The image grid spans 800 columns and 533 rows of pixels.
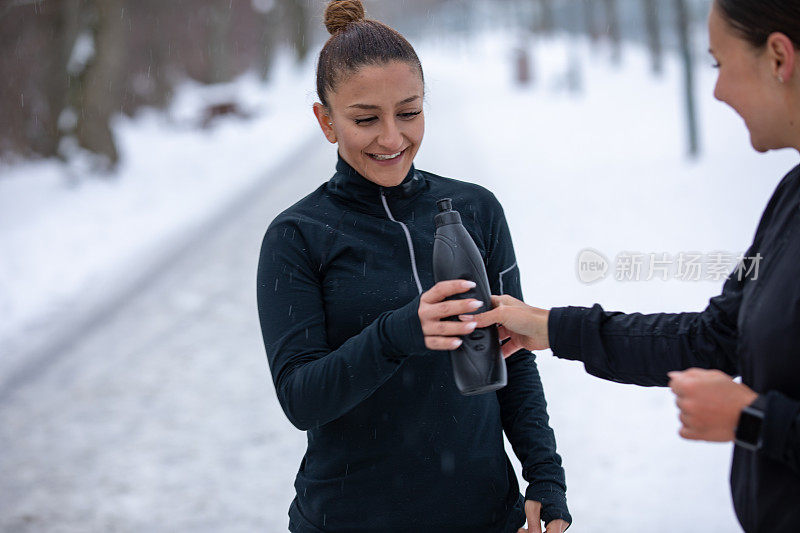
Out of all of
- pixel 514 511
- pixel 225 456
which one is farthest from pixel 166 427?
pixel 514 511

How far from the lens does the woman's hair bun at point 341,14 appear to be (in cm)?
226

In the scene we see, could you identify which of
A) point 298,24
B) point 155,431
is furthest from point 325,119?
point 298,24

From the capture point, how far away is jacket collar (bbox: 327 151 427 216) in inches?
86.0

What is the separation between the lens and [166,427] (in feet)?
17.9

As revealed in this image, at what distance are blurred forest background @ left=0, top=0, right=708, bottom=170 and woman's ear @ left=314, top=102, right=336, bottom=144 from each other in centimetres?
31

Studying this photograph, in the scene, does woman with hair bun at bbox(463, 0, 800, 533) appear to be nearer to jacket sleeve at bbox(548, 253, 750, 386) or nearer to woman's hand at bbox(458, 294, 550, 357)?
jacket sleeve at bbox(548, 253, 750, 386)

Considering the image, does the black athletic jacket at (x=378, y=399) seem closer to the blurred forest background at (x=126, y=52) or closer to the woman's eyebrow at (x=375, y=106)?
the woman's eyebrow at (x=375, y=106)

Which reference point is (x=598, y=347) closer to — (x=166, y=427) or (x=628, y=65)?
(x=166, y=427)

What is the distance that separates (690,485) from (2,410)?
16.0 feet

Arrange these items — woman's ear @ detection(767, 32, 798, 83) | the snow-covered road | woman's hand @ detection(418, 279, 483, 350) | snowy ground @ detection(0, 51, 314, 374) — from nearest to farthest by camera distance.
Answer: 1. woman's ear @ detection(767, 32, 798, 83)
2. woman's hand @ detection(418, 279, 483, 350)
3. the snow-covered road
4. snowy ground @ detection(0, 51, 314, 374)

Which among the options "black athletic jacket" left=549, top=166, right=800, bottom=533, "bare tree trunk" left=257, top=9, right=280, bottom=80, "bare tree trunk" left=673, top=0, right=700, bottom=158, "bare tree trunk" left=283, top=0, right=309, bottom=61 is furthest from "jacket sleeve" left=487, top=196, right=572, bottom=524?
"bare tree trunk" left=257, top=9, right=280, bottom=80

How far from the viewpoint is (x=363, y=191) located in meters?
2.19

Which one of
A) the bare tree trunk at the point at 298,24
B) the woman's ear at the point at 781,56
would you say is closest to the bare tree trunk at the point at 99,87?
the woman's ear at the point at 781,56

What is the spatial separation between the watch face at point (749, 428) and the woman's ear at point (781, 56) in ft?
2.19
